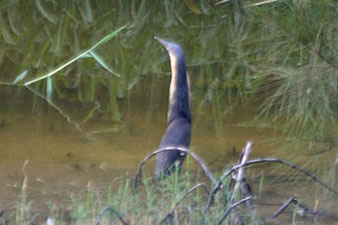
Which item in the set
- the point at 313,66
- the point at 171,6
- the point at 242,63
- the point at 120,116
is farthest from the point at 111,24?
the point at 313,66

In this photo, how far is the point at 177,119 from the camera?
302cm

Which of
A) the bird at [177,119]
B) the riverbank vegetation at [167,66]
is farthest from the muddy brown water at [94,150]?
the bird at [177,119]

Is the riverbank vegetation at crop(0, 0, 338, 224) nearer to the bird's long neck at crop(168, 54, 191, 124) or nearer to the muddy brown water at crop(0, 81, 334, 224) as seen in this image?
the muddy brown water at crop(0, 81, 334, 224)

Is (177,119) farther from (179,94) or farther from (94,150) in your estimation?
(94,150)

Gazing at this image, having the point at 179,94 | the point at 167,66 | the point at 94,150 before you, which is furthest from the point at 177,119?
the point at 167,66

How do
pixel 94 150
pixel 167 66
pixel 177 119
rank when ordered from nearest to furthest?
pixel 177 119
pixel 94 150
pixel 167 66

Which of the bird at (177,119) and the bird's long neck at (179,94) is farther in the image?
the bird's long neck at (179,94)

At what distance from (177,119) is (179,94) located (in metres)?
0.10

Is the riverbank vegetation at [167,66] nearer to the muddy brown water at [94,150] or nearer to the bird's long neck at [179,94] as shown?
the muddy brown water at [94,150]

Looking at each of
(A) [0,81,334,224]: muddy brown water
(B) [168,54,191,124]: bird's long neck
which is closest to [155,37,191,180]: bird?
(B) [168,54,191,124]: bird's long neck

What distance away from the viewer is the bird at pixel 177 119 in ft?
9.07

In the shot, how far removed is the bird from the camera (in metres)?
2.76

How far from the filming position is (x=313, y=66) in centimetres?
253

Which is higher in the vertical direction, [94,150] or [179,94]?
[179,94]
